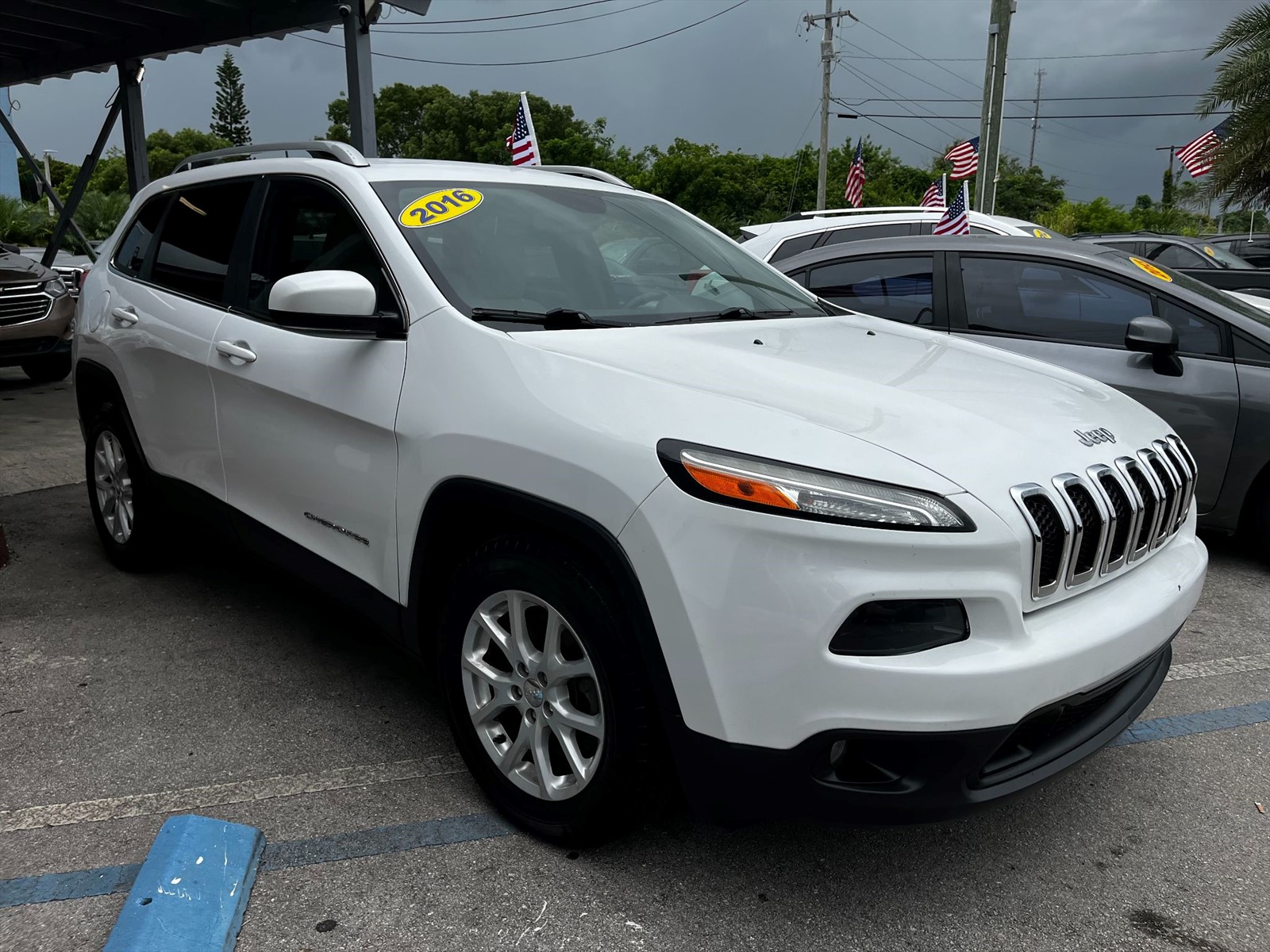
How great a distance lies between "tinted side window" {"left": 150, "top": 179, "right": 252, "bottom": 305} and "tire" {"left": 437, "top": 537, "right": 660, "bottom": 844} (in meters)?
1.77

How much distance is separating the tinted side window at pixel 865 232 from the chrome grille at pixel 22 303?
7137 millimetres

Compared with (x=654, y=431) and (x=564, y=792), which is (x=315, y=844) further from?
(x=654, y=431)

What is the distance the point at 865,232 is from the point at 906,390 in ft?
21.5

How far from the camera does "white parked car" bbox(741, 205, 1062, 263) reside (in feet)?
26.0

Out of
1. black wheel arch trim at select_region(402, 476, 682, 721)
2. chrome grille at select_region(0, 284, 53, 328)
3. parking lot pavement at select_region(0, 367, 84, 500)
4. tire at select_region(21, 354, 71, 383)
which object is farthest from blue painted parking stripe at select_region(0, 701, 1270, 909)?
tire at select_region(21, 354, 71, 383)

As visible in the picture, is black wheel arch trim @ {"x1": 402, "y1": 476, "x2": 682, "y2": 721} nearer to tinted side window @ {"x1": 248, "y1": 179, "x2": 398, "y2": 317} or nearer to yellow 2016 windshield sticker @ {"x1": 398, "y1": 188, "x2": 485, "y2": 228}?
tinted side window @ {"x1": 248, "y1": 179, "x2": 398, "y2": 317}

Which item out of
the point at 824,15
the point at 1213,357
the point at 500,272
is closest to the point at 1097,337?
the point at 1213,357

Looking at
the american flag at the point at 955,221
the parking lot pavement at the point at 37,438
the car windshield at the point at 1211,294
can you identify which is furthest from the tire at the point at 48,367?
the car windshield at the point at 1211,294

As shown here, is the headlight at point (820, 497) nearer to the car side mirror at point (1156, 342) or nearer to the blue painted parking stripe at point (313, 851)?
the blue painted parking stripe at point (313, 851)

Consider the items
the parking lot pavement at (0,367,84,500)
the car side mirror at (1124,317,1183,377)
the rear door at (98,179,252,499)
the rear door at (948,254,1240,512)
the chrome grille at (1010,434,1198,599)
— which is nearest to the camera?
the chrome grille at (1010,434,1198,599)

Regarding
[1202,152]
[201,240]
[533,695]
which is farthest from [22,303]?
[1202,152]

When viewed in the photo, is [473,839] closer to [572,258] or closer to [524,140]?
[572,258]

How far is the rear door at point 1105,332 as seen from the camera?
476cm

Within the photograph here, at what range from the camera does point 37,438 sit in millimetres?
7836
